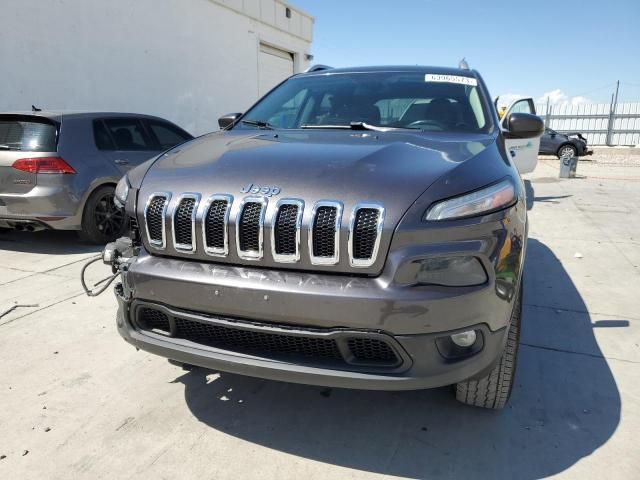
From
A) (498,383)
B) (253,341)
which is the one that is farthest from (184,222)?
(498,383)

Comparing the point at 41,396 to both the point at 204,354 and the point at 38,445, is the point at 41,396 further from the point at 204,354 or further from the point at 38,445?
the point at 204,354

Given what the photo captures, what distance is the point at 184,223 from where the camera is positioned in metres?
2.04

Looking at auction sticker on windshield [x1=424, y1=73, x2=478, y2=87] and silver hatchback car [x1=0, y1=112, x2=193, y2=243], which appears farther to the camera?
silver hatchback car [x1=0, y1=112, x2=193, y2=243]

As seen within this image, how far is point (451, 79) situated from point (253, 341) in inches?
90.9

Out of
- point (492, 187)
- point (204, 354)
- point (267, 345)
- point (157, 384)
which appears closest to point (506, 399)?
point (492, 187)

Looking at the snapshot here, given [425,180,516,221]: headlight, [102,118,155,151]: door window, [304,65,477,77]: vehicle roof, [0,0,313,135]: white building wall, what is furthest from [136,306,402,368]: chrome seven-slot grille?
[0,0,313,135]: white building wall

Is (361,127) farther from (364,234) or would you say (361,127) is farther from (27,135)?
(27,135)

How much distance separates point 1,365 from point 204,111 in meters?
10.6

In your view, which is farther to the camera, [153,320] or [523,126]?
[523,126]

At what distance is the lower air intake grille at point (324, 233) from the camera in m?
1.82

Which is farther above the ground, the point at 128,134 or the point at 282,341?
the point at 128,134

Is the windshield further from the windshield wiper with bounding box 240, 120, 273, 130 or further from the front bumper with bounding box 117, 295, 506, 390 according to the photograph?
the front bumper with bounding box 117, 295, 506, 390

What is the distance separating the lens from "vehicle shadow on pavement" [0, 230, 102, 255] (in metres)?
5.49

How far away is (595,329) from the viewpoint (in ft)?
11.2
